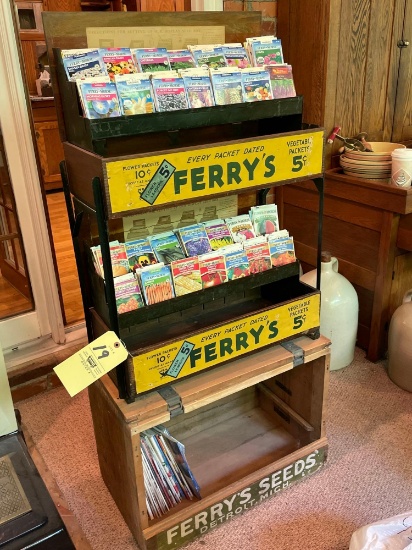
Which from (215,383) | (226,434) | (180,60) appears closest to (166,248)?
(215,383)

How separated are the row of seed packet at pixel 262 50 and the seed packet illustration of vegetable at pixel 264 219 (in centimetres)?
42

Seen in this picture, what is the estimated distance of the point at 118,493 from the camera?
1628mm

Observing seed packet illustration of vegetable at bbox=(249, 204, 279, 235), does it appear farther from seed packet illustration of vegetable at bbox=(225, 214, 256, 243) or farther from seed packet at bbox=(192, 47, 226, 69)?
seed packet at bbox=(192, 47, 226, 69)

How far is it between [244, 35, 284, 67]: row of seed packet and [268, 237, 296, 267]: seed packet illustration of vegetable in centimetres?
52

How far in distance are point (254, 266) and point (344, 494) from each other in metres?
0.85

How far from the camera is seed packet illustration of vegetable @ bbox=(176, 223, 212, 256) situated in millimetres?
1472

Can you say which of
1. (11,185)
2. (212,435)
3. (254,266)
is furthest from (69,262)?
(254,266)

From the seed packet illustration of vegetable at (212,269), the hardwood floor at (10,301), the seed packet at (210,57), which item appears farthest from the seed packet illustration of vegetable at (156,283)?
the hardwood floor at (10,301)

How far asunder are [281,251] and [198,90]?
547mm

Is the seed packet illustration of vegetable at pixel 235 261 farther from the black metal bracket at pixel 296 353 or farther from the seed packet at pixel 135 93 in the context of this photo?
the seed packet at pixel 135 93

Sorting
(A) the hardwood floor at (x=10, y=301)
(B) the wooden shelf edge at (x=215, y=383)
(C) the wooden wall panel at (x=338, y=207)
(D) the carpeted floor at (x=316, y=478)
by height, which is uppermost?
(C) the wooden wall panel at (x=338, y=207)

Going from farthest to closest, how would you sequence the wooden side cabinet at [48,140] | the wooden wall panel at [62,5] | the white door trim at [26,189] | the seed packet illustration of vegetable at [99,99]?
the wooden wall panel at [62,5], the wooden side cabinet at [48,140], the white door trim at [26,189], the seed packet illustration of vegetable at [99,99]

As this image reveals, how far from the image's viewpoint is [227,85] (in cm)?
134

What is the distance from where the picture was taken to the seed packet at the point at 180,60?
54.6 inches
